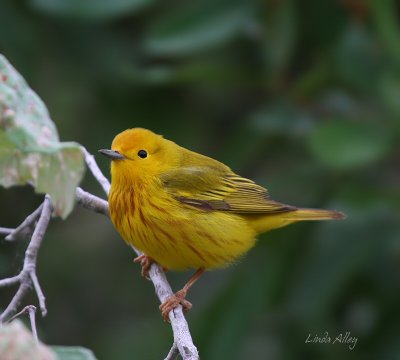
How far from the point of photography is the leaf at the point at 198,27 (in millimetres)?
4215

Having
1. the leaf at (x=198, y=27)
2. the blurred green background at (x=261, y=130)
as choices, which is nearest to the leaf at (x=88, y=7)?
the blurred green background at (x=261, y=130)

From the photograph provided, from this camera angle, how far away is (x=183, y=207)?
3799 millimetres

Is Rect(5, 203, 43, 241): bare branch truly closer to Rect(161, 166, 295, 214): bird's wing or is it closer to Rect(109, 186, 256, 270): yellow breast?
Rect(109, 186, 256, 270): yellow breast

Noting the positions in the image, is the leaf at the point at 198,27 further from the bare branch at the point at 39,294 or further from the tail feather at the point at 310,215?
the bare branch at the point at 39,294

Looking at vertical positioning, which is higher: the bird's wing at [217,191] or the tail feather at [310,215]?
the bird's wing at [217,191]

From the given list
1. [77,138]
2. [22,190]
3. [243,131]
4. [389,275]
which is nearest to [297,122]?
[243,131]

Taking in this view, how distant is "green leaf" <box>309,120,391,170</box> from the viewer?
3977 millimetres

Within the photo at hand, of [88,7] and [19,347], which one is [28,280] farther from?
[88,7]

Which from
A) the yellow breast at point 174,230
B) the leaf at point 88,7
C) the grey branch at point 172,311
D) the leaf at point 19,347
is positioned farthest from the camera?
the leaf at point 88,7

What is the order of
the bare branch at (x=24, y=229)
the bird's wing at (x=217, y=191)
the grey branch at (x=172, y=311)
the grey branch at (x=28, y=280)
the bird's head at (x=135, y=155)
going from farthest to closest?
the bird's wing at (x=217, y=191)
the bird's head at (x=135, y=155)
the bare branch at (x=24, y=229)
the grey branch at (x=172, y=311)
the grey branch at (x=28, y=280)

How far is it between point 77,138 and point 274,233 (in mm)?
1302

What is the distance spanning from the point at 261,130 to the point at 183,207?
82cm

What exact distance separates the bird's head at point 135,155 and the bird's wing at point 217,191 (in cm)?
9

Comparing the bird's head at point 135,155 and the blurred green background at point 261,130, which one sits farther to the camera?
the blurred green background at point 261,130
